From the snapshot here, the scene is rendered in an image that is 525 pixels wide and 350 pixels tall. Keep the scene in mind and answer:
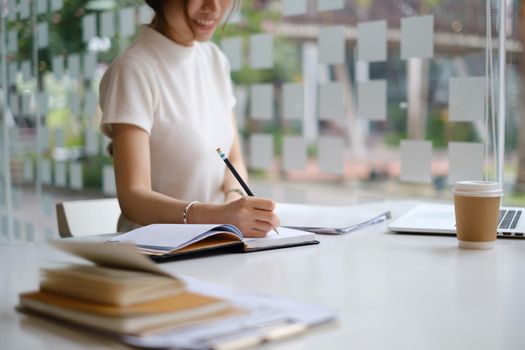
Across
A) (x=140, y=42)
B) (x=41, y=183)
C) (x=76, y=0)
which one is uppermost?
(x=76, y=0)

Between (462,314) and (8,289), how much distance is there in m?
0.60

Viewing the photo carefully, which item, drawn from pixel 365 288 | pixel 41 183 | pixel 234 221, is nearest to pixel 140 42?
pixel 234 221

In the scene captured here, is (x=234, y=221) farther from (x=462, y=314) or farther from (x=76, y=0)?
(x=76, y=0)

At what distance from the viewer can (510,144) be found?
217 centimetres

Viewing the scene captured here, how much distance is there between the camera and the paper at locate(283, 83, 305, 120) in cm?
272

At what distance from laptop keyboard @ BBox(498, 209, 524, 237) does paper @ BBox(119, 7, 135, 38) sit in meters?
2.29

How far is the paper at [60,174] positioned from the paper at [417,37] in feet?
7.01

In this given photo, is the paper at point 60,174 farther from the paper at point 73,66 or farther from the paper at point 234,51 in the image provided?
the paper at point 234,51

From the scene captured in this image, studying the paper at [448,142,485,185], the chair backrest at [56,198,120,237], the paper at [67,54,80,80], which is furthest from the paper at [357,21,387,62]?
the paper at [67,54,80,80]

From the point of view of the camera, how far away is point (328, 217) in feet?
5.27

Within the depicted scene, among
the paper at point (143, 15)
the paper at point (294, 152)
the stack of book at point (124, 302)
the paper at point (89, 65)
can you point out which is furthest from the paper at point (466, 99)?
the paper at point (89, 65)

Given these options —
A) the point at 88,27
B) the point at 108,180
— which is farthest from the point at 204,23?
the point at 88,27

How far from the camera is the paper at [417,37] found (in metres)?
2.23

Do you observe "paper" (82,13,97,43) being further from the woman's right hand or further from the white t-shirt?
the woman's right hand
